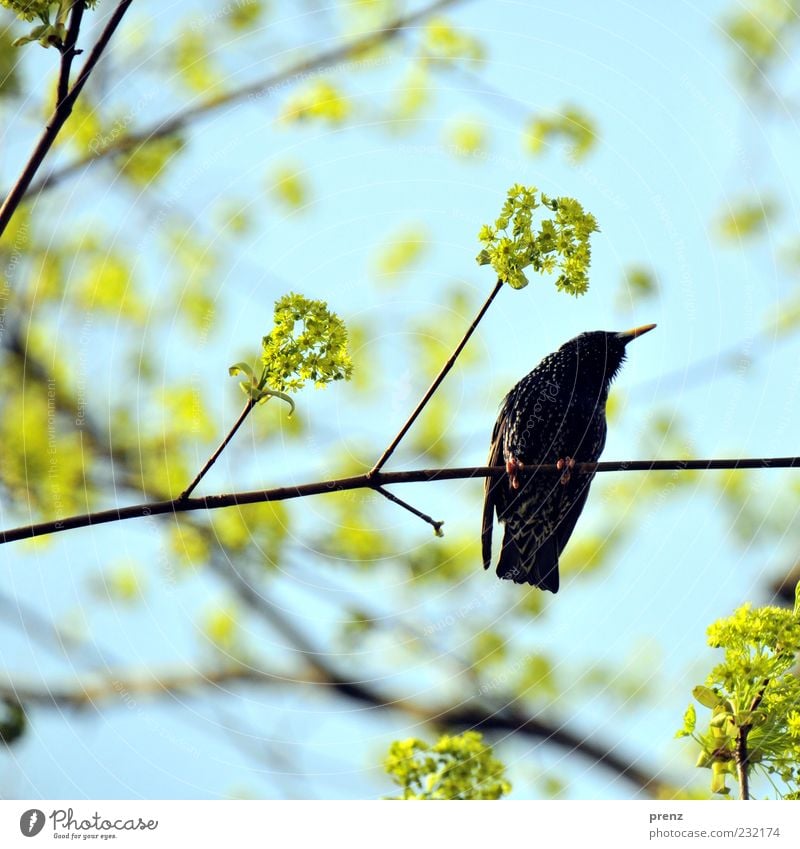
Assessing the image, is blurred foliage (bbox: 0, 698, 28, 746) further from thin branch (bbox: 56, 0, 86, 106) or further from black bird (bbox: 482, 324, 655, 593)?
black bird (bbox: 482, 324, 655, 593)

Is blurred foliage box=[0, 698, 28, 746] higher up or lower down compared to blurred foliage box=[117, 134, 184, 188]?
lower down

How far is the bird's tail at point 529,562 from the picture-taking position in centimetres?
407

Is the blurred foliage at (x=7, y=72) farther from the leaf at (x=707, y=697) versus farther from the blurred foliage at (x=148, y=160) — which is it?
the leaf at (x=707, y=697)

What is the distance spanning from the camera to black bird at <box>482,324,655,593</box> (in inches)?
161

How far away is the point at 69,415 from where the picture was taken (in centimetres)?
539

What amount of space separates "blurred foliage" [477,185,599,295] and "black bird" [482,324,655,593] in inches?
62.4

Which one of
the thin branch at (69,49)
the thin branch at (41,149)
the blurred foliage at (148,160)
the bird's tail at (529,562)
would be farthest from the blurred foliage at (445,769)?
the blurred foliage at (148,160)

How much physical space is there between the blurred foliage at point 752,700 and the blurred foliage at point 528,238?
3.34 feet

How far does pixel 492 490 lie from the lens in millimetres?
3988

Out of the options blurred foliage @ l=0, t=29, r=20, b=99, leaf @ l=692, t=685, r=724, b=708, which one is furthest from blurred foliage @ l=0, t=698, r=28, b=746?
blurred foliage @ l=0, t=29, r=20, b=99
